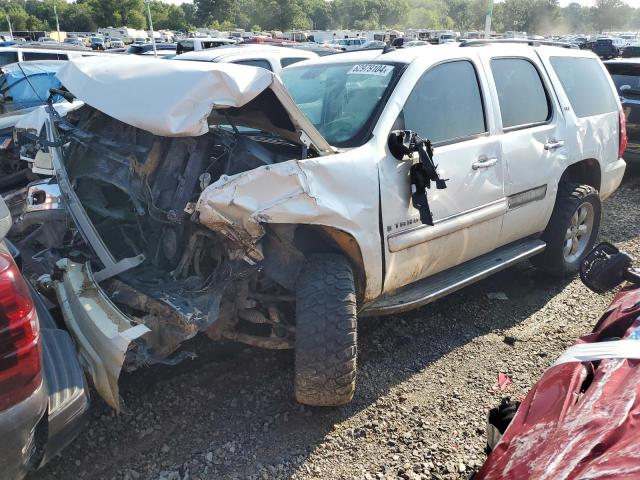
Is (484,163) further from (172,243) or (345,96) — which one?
(172,243)

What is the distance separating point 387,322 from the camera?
404 centimetres

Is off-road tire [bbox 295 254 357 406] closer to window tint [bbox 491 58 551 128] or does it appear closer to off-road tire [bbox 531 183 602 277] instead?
window tint [bbox 491 58 551 128]

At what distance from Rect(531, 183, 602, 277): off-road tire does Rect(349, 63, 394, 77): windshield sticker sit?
203 cm

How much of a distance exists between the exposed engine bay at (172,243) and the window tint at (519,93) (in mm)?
1768

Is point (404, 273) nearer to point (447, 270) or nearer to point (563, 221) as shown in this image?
point (447, 270)

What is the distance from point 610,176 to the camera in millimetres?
5109

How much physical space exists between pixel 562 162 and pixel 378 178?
2.12 metres

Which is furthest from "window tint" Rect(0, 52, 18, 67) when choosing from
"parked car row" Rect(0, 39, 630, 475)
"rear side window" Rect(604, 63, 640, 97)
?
"rear side window" Rect(604, 63, 640, 97)

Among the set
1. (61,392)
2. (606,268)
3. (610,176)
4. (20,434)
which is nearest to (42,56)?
(610,176)

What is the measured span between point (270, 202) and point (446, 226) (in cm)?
132

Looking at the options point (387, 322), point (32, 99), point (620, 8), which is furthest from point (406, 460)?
point (620, 8)

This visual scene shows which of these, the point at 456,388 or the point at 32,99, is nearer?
the point at 456,388

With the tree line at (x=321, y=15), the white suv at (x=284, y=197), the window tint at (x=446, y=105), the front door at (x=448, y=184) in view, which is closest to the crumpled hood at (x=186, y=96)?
the white suv at (x=284, y=197)

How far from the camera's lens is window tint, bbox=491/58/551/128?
160 inches
